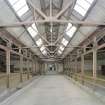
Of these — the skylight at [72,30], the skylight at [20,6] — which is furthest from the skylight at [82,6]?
the skylight at [72,30]

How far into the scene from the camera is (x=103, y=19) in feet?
35.6

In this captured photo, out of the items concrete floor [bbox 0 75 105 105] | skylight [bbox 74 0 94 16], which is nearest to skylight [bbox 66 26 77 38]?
skylight [bbox 74 0 94 16]

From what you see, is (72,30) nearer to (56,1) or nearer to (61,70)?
(56,1)

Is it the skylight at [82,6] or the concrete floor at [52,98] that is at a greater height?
the skylight at [82,6]

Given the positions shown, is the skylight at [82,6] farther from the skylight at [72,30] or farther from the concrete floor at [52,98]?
the concrete floor at [52,98]

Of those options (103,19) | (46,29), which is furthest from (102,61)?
(103,19)

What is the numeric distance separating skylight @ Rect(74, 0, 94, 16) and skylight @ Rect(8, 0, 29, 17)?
258 cm

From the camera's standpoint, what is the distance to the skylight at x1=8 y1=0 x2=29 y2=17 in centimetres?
1109

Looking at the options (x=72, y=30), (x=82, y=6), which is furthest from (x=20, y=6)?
(x=72, y=30)

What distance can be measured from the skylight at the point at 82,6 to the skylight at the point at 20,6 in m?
2.58

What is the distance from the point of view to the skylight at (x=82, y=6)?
11.0m

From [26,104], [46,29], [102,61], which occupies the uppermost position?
[46,29]

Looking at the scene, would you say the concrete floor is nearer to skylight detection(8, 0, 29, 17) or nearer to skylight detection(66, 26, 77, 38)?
skylight detection(8, 0, 29, 17)

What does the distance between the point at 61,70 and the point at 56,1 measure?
1395 inches
